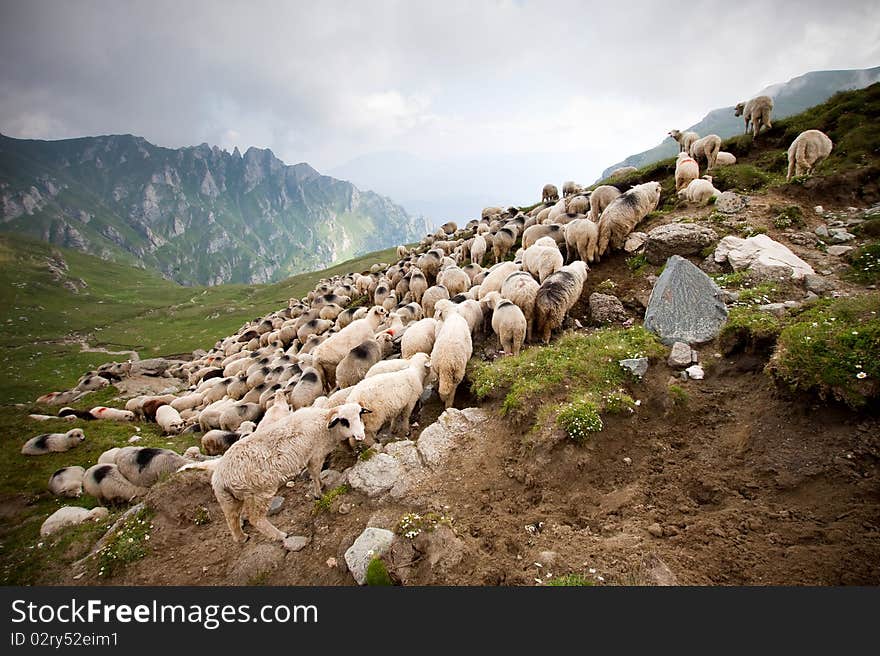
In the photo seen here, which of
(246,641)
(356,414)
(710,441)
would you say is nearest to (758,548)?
(710,441)

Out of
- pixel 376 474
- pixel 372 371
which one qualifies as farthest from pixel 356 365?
pixel 376 474

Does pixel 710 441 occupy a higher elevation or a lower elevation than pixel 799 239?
lower

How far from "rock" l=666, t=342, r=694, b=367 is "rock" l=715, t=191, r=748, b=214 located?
28.0 feet

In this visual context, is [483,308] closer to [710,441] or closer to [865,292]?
[710,441]

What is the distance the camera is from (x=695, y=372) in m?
7.73

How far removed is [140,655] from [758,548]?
7.60 metres

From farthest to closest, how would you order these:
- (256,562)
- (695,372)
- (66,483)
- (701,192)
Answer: (701,192) → (66,483) → (695,372) → (256,562)

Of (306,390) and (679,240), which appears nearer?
(679,240)

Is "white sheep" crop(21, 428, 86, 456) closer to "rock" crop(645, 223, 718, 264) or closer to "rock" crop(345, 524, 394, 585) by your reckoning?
"rock" crop(345, 524, 394, 585)

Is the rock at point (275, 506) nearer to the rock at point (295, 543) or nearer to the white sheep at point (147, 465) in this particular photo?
the rock at point (295, 543)

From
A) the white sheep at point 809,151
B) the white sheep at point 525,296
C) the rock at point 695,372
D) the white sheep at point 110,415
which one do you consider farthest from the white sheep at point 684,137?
the white sheep at point 110,415

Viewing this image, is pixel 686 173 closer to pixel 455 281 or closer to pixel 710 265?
pixel 710 265

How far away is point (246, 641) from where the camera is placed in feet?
13.4

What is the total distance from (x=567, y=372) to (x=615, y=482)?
2894 mm
